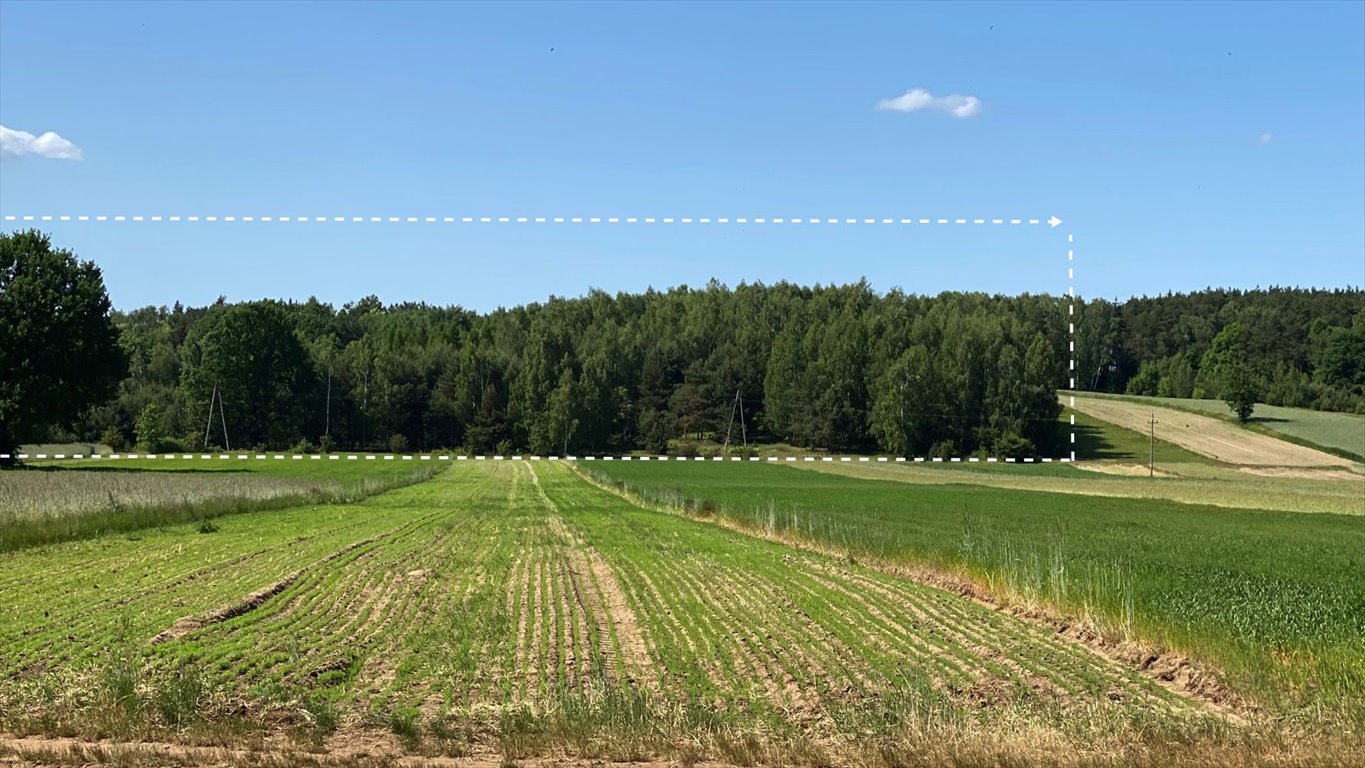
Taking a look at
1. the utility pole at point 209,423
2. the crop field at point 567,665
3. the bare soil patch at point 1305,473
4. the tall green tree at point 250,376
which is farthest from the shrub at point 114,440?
the bare soil patch at point 1305,473

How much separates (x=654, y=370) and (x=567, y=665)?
110175 millimetres

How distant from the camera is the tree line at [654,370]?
67562mm

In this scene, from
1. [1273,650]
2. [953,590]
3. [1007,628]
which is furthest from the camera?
[953,590]

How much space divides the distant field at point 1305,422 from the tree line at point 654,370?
444 centimetres

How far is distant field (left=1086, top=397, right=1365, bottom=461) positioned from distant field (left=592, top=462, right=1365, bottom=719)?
62.2 meters

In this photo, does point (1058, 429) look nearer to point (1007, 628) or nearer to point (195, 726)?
point (1007, 628)

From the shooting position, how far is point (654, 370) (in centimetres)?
12244

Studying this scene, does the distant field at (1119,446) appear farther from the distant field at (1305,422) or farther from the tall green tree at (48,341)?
the tall green tree at (48,341)

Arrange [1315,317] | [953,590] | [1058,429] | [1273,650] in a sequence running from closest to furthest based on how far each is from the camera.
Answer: [1273,650] → [953,590] → [1058,429] → [1315,317]

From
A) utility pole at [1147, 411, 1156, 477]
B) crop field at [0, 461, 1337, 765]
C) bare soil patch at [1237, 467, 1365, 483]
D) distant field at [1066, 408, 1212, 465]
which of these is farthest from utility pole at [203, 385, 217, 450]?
bare soil patch at [1237, 467, 1365, 483]

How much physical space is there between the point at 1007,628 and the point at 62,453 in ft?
275

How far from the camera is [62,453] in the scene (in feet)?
264

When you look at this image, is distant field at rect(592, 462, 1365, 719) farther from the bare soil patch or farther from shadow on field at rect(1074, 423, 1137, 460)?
shadow on field at rect(1074, 423, 1137, 460)

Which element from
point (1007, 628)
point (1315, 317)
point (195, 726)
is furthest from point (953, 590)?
point (1315, 317)
